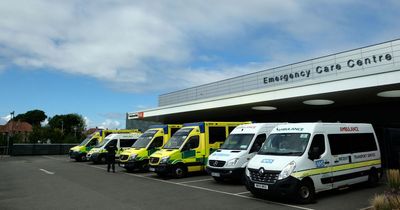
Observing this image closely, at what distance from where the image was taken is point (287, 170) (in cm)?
964

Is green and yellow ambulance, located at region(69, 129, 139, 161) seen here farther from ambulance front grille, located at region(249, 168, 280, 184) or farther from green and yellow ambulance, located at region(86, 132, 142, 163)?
ambulance front grille, located at region(249, 168, 280, 184)

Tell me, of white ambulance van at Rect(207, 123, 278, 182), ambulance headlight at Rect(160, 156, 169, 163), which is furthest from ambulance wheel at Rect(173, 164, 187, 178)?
white ambulance van at Rect(207, 123, 278, 182)

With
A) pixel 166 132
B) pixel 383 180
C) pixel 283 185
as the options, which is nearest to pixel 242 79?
pixel 166 132

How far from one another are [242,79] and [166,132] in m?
6.16

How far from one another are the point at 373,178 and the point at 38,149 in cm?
3750

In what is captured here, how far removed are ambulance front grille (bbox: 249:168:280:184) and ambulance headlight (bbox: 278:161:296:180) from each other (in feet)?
0.40

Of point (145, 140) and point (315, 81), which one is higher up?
point (315, 81)

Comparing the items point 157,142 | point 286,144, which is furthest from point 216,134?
point 286,144

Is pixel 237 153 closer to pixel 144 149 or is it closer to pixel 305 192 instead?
pixel 305 192

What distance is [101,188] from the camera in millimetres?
13055

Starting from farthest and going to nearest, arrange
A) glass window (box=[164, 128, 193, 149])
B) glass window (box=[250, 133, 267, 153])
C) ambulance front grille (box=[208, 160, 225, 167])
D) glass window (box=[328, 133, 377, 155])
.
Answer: glass window (box=[164, 128, 193, 149]) < glass window (box=[250, 133, 267, 153]) < ambulance front grille (box=[208, 160, 225, 167]) < glass window (box=[328, 133, 377, 155])

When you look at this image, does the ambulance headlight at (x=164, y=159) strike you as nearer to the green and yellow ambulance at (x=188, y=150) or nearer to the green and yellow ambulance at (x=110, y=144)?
the green and yellow ambulance at (x=188, y=150)

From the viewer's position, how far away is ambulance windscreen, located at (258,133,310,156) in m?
10.4

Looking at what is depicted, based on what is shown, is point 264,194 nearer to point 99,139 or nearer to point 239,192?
point 239,192
